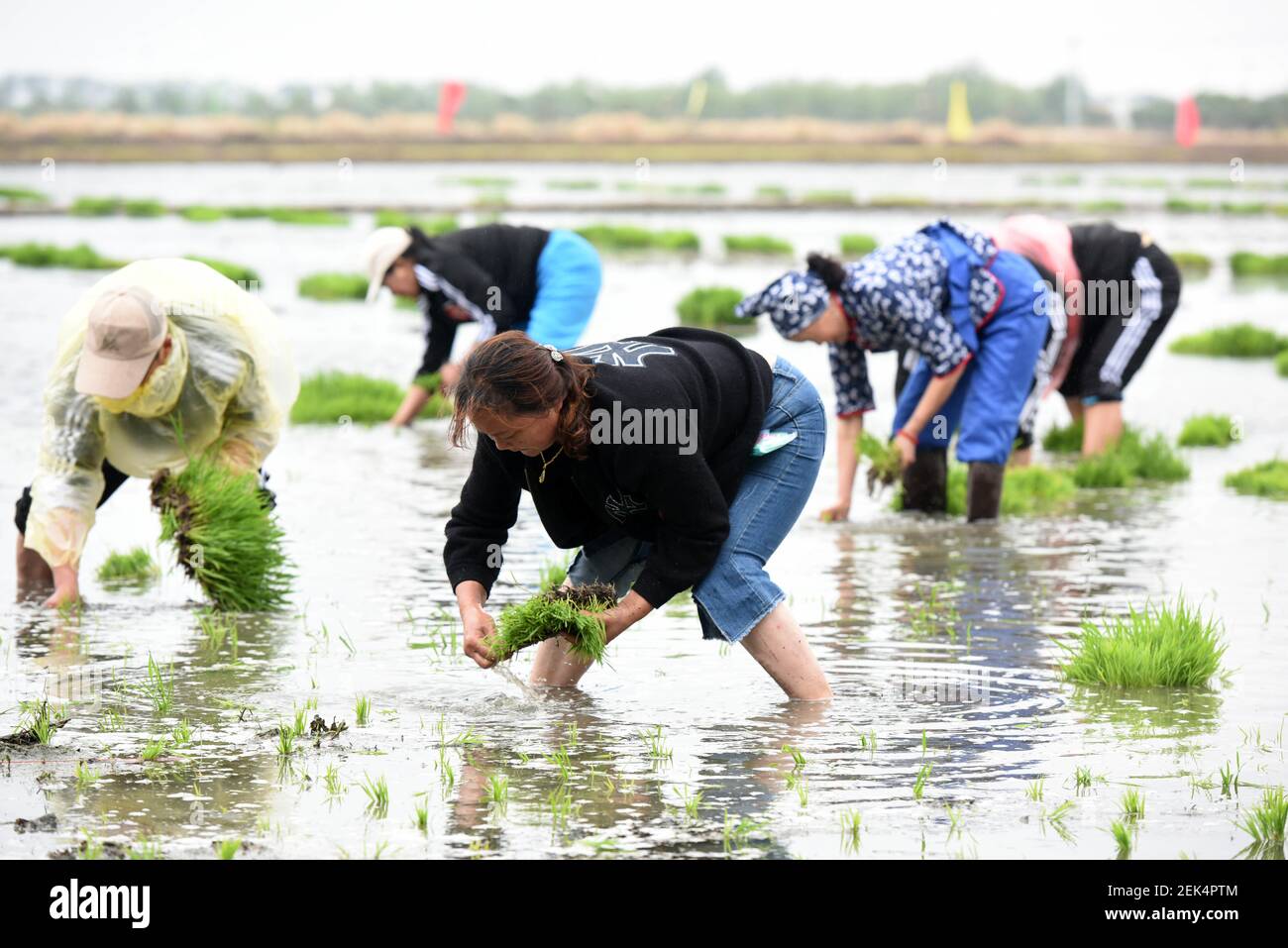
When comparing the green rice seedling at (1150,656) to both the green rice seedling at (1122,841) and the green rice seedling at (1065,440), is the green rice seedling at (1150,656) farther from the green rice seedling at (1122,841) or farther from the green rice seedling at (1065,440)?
the green rice seedling at (1065,440)

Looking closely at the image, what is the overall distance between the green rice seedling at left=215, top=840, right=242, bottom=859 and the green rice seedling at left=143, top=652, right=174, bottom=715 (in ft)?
4.76

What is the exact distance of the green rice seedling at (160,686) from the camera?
19.0ft

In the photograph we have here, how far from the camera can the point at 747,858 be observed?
4.38 m

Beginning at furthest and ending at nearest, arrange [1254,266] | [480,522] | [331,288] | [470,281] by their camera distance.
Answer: [1254,266]
[331,288]
[470,281]
[480,522]

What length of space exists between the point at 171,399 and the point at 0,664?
1103 mm

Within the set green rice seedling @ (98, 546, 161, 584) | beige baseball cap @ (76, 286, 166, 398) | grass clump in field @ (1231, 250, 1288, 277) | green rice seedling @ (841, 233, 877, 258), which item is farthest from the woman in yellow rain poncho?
grass clump in field @ (1231, 250, 1288, 277)

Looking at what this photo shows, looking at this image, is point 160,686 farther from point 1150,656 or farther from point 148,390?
point 1150,656

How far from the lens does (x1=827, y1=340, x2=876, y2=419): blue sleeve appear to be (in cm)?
864

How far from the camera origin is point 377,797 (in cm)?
479

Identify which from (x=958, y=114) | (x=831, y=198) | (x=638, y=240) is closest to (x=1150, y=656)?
(x=638, y=240)

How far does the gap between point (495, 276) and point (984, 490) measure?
9.67 ft

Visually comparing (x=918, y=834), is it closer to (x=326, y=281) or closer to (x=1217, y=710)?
(x=1217, y=710)

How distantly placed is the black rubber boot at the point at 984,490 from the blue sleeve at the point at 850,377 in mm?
614

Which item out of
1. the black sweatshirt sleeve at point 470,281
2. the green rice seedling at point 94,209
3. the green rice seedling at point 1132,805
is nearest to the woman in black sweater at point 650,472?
the green rice seedling at point 1132,805
